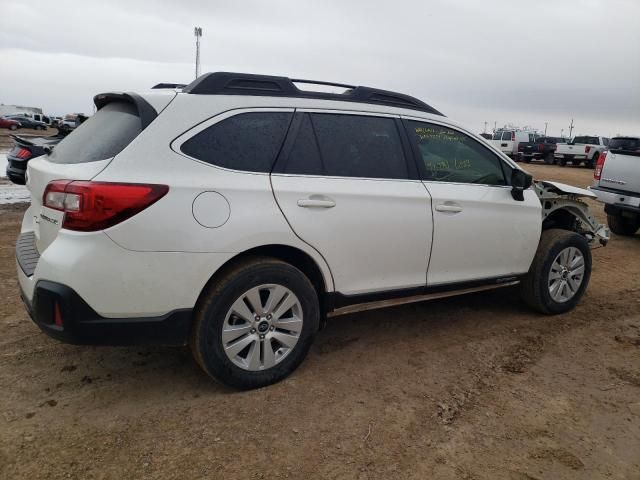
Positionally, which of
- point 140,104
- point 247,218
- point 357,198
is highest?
point 140,104

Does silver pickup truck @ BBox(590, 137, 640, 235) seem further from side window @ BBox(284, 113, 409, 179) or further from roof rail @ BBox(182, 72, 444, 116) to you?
side window @ BBox(284, 113, 409, 179)

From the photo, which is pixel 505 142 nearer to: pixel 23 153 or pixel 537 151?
pixel 537 151

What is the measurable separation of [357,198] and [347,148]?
1.19ft

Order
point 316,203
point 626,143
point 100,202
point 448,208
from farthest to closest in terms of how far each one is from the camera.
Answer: point 626,143, point 448,208, point 316,203, point 100,202

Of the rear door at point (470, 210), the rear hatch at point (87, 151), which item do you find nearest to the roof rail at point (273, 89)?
the rear door at point (470, 210)

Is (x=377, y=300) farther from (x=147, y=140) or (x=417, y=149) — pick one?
(x=147, y=140)

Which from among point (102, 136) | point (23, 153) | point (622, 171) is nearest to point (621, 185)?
point (622, 171)

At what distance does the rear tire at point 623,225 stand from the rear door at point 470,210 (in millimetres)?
5574

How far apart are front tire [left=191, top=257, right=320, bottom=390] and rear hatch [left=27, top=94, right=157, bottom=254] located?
0.89 m

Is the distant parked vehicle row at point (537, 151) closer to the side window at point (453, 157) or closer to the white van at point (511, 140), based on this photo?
the white van at point (511, 140)

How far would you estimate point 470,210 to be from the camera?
153 inches

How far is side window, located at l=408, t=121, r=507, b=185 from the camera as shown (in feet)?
12.5

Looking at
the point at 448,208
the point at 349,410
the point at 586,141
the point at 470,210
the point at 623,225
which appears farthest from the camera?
the point at 586,141

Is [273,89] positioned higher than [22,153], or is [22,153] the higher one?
[273,89]
